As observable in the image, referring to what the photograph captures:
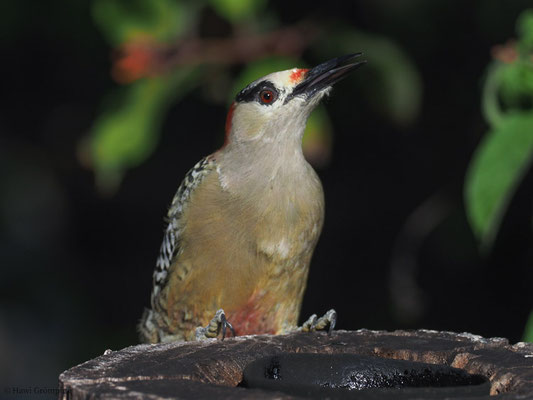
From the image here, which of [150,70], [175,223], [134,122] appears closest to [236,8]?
[150,70]

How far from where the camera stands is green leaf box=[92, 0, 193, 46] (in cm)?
436

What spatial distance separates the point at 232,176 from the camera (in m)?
4.04

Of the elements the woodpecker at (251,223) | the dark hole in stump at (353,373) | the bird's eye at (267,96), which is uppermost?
the bird's eye at (267,96)

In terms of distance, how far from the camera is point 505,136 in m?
3.65

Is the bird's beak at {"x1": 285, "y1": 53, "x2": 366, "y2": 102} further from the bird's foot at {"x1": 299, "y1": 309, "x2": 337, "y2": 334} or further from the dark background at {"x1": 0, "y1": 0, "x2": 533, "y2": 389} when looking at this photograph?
the bird's foot at {"x1": 299, "y1": 309, "x2": 337, "y2": 334}

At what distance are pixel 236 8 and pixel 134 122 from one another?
73 cm

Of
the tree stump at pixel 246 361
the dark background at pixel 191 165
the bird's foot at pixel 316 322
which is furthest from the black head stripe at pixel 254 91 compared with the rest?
the tree stump at pixel 246 361

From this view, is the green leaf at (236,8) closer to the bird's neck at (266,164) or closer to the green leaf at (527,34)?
the bird's neck at (266,164)

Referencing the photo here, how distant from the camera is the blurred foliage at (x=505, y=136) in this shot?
3584 mm

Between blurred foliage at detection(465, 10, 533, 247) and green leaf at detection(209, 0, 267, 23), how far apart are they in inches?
45.1

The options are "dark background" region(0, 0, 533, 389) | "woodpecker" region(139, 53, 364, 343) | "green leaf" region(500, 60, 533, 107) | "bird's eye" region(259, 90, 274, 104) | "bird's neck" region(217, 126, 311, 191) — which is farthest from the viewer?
"dark background" region(0, 0, 533, 389)

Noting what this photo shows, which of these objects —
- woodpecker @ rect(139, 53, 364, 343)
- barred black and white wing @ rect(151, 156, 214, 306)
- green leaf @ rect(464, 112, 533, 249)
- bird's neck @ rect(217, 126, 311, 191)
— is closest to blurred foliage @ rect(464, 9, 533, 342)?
green leaf @ rect(464, 112, 533, 249)

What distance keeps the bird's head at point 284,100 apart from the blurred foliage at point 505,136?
652 mm

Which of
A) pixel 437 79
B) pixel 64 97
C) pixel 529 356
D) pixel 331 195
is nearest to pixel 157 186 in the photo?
pixel 64 97
